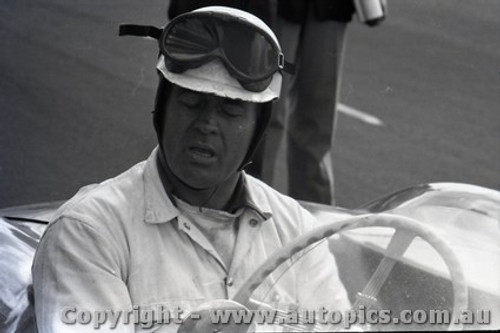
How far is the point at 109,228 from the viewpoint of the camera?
2.77m

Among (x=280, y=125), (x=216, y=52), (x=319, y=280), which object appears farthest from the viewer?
(x=280, y=125)

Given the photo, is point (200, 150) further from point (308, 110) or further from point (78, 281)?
point (308, 110)

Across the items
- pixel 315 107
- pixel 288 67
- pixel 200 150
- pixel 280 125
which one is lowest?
pixel 280 125

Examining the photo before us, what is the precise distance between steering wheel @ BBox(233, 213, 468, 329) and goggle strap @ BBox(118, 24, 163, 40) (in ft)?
2.40

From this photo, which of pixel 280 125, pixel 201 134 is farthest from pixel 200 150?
pixel 280 125

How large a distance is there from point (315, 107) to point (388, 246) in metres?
2.22

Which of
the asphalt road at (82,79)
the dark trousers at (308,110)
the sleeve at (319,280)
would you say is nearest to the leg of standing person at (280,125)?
the dark trousers at (308,110)

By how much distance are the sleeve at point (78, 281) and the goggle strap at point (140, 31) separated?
555 millimetres

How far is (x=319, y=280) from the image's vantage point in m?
2.50

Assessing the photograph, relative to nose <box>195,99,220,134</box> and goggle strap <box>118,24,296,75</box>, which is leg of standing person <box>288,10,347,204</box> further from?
nose <box>195,99,220,134</box>

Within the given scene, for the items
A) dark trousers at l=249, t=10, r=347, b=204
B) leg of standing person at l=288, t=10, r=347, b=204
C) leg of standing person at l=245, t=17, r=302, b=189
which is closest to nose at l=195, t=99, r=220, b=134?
leg of standing person at l=245, t=17, r=302, b=189

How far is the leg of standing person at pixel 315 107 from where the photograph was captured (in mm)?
4699

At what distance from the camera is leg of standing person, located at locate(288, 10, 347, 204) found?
470 cm

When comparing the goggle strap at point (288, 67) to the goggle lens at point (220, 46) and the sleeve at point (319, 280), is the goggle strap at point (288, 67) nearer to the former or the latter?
the goggle lens at point (220, 46)
